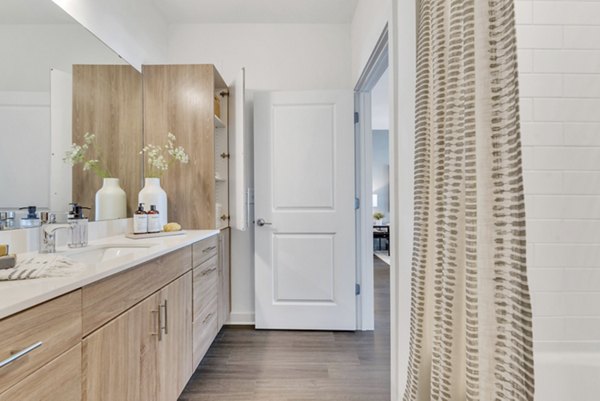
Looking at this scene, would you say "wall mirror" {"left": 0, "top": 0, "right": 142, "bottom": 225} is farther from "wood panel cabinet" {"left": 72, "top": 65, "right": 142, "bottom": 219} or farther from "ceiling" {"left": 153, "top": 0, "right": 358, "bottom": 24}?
"ceiling" {"left": 153, "top": 0, "right": 358, "bottom": 24}

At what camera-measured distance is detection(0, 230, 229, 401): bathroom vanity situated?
27.2 inches

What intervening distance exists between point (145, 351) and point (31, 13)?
58.3 inches

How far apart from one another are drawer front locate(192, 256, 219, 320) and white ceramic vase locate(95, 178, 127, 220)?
24.7 inches

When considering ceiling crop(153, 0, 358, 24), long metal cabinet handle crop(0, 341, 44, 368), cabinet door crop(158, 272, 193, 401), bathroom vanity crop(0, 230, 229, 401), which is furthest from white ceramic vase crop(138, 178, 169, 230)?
ceiling crop(153, 0, 358, 24)

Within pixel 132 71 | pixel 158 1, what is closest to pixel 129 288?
pixel 132 71

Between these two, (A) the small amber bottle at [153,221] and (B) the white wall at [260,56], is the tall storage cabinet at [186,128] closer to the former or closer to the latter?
(A) the small amber bottle at [153,221]

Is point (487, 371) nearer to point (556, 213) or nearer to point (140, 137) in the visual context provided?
point (556, 213)

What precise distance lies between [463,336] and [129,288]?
→ 108cm

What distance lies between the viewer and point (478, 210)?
750 mm

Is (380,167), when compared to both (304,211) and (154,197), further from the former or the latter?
(154,197)

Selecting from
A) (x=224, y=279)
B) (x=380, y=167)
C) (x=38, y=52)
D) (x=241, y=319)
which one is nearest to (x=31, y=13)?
(x=38, y=52)

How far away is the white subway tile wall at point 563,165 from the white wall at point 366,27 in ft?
2.13

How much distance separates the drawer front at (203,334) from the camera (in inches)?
68.7

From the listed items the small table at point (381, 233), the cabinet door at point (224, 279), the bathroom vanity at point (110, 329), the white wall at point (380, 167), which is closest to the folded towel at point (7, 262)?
the bathroom vanity at point (110, 329)
